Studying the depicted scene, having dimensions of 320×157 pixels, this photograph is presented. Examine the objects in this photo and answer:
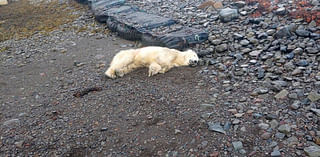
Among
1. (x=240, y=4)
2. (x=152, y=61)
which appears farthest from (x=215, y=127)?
(x=240, y=4)

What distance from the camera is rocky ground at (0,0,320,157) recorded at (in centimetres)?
415

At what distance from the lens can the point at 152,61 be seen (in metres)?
6.50

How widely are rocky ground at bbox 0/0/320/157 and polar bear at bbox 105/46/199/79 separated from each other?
0.18 metres

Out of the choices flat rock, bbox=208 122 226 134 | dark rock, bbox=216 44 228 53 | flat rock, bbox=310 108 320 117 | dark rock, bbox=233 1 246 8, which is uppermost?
dark rock, bbox=233 1 246 8

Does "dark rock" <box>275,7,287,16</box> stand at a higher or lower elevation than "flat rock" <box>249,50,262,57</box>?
higher

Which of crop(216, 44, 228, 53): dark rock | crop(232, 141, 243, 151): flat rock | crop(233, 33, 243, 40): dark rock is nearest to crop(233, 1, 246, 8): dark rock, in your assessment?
crop(233, 33, 243, 40): dark rock

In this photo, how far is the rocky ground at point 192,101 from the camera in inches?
163

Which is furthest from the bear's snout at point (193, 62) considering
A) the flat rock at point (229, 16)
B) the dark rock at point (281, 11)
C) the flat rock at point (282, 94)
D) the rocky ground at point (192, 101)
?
the dark rock at point (281, 11)

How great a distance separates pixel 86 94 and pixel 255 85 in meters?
3.39

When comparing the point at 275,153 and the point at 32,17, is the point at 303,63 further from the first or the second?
the point at 32,17

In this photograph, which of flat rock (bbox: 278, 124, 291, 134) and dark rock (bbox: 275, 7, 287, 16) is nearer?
flat rock (bbox: 278, 124, 291, 134)

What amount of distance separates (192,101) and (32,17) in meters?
11.6

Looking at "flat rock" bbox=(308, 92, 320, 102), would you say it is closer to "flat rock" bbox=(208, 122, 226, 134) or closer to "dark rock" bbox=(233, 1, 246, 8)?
"flat rock" bbox=(208, 122, 226, 134)

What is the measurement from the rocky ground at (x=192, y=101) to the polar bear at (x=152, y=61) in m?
0.18
